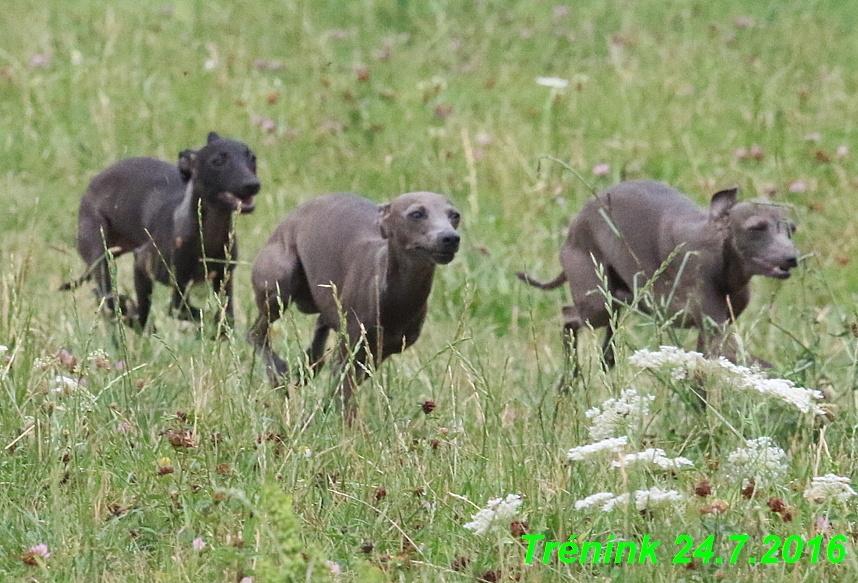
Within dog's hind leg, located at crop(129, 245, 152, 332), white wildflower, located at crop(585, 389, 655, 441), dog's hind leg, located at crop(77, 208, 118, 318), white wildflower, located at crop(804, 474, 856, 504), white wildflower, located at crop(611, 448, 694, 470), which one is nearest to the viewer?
white wildflower, located at crop(611, 448, 694, 470)

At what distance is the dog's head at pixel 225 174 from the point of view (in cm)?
555

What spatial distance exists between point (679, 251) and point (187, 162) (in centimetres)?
234

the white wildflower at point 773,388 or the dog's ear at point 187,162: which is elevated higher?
the white wildflower at point 773,388

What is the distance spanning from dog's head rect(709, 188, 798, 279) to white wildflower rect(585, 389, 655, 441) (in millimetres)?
1645

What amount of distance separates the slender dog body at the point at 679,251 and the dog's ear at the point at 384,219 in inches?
30.3

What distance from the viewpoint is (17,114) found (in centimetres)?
969

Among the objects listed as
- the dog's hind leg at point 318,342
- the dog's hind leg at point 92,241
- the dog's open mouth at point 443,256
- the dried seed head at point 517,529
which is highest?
the dog's open mouth at point 443,256

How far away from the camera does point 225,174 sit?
5.58 metres

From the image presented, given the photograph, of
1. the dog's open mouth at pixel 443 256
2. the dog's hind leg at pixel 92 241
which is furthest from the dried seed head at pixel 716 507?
the dog's hind leg at pixel 92 241

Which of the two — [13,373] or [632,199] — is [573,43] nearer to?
[632,199]

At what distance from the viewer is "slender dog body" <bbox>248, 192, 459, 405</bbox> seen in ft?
15.2

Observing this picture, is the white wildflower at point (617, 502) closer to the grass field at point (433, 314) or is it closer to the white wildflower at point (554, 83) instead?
the grass field at point (433, 314)

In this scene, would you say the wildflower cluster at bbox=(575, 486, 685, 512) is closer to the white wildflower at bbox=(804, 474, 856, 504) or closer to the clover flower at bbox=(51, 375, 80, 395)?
the white wildflower at bbox=(804, 474, 856, 504)

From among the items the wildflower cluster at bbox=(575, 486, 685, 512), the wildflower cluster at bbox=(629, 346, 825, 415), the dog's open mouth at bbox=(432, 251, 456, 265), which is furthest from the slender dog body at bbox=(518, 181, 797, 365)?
the wildflower cluster at bbox=(575, 486, 685, 512)
